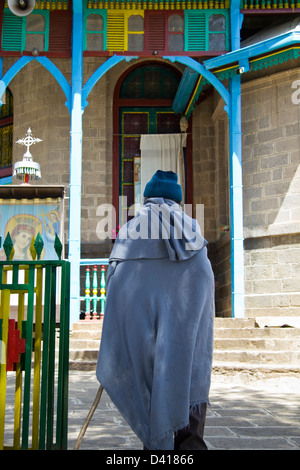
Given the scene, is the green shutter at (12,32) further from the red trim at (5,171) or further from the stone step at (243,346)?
the stone step at (243,346)

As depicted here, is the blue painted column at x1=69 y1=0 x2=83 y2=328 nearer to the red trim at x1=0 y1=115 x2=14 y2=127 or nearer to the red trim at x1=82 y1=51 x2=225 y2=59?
the red trim at x1=82 y1=51 x2=225 y2=59

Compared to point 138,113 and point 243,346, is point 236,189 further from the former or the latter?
point 138,113

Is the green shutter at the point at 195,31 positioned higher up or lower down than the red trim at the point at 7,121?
higher up

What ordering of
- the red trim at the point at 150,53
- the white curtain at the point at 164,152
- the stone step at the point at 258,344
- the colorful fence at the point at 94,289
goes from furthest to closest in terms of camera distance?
1. the white curtain at the point at 164,152
2. the red trim at the point at 150,53
3. the colorful fence at the point at 94,289
4. the stone step at the point at 258,344

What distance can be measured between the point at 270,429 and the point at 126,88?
30.7 ft

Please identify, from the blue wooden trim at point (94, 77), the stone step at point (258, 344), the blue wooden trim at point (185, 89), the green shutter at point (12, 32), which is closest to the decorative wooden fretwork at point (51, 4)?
the green shutter at point (12, 32)

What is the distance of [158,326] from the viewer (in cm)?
323

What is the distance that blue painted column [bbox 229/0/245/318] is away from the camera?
8.76 meters

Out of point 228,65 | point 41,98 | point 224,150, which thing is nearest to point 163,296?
point 228,65

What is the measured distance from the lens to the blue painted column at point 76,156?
874cm

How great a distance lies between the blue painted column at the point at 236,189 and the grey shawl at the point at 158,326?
5464mm

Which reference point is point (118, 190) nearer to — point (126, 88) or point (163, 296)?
point (126, 88)

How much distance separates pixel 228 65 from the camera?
9.15 meters

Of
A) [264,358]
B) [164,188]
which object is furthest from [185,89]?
[164,188]
